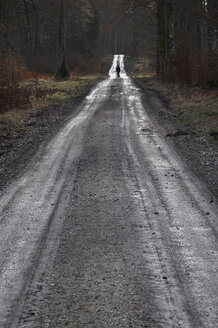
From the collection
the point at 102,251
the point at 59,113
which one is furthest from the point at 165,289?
the point at 59,113

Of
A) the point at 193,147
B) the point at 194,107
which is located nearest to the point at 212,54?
the point at 194,107

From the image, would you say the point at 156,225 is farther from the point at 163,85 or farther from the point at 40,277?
the point at 163,85

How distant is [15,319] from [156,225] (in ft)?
9.03

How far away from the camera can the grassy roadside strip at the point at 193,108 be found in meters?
13.4

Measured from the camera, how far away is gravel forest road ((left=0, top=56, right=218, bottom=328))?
395cm

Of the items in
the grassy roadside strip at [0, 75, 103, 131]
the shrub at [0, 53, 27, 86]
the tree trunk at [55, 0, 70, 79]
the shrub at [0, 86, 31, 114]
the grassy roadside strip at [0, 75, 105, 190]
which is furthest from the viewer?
the tree trunk at [55, 0, 70, 79]

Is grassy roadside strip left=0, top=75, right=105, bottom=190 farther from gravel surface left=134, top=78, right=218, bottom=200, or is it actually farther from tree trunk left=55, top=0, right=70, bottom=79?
tree trunk left=55, top=0, right=70, bottom=79

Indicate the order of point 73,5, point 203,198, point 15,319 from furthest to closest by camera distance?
1. point 73,5
2. point 203,198
3. point 15,319

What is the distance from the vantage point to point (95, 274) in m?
4.62

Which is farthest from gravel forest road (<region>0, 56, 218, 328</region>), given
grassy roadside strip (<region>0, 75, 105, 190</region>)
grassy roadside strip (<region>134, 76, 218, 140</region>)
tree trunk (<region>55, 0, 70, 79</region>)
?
tree trunk (<region>55, 0, 70, 79</region>)

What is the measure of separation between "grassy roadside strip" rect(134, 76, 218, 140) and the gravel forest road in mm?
3858

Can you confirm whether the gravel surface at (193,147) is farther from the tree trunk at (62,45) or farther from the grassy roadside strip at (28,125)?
the tree trunk at (62,45)

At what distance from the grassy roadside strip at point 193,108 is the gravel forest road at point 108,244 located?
3858mm

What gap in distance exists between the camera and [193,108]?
1705 cm
